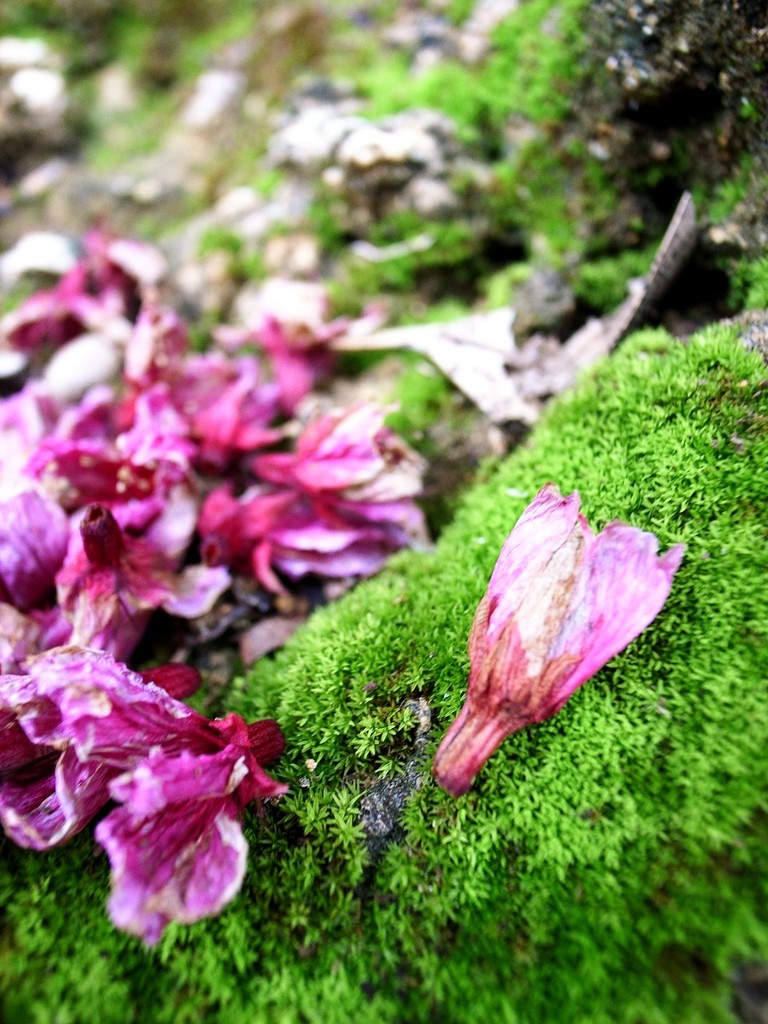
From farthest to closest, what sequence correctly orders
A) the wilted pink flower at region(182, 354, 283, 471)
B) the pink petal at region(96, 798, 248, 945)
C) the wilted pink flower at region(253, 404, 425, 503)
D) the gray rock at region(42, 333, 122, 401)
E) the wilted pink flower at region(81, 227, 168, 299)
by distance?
1. the wilted pink flower at region(81, 227, 168, 299)
2. the gray rock at region(42, 333, 122, 401)
3. the wilted pink flower at region(182, 354, 283, 471)
4. the wilted pink flower at region(253, 404, 425, 503)
5. the pink petal at region(96, 798, 248, 945)

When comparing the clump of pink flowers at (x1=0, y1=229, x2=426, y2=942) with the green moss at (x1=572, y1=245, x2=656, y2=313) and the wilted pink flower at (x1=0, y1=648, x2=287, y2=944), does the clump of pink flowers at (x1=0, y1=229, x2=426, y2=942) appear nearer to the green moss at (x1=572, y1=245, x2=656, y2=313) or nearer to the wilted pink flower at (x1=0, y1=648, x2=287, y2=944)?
the wilted pink flower at (x1=0, y1=648, x2=287, y2=944)

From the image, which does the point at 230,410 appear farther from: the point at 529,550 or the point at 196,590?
the point at 529,550

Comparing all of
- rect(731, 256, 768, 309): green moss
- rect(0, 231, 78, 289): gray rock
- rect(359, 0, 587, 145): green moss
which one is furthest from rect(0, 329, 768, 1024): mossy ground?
rect(0, 231, 78, 289): gray rock

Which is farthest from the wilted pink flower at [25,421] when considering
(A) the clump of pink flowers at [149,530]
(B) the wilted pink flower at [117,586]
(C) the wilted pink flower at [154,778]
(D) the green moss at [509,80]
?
(D) the green moss at [509,80]

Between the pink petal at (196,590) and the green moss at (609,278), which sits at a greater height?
the green moss at (609,278)

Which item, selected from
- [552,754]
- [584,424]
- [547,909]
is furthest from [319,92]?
[547,909]

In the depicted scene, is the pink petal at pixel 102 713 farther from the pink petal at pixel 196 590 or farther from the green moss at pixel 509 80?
the green moss at pixel 509 80
